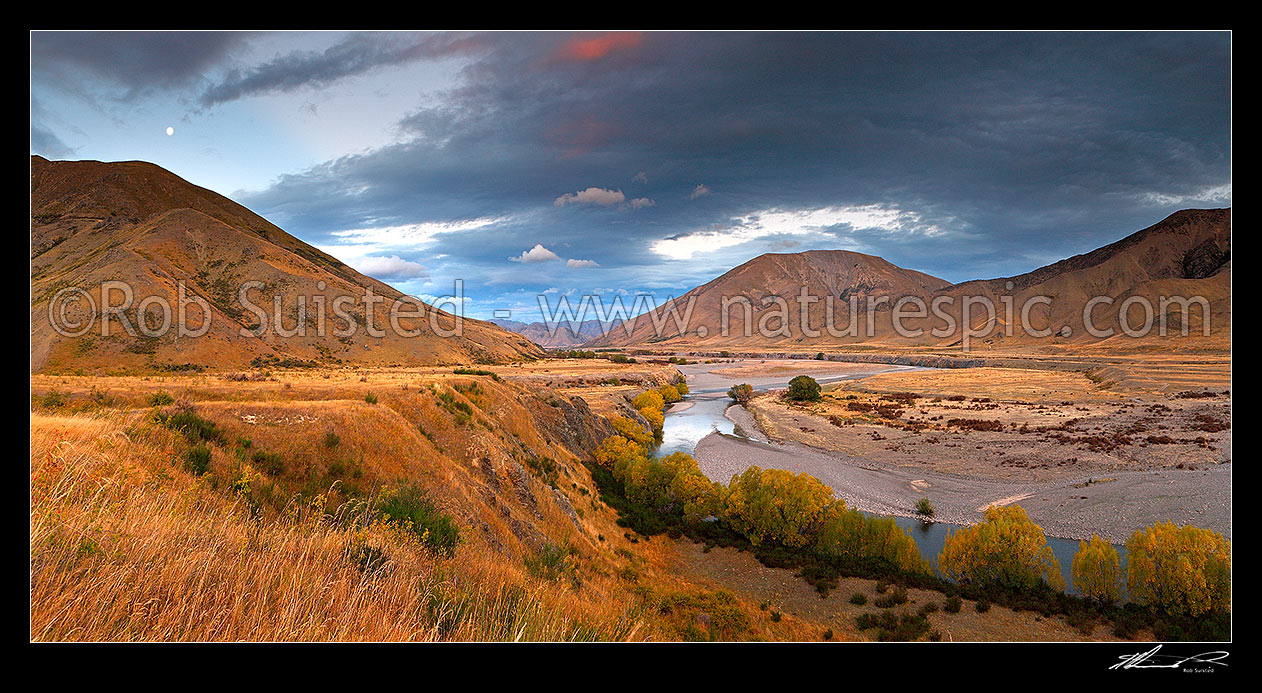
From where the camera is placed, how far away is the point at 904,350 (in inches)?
7343

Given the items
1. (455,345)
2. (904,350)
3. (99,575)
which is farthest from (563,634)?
(904,350)

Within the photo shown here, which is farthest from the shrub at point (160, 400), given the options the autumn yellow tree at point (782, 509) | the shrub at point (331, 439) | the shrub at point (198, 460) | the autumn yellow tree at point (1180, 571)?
the autumn yellow tree at point (1180, 571)

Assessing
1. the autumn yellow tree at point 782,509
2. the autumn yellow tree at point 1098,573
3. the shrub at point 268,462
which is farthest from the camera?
the autumn yellow tree at point 782,509

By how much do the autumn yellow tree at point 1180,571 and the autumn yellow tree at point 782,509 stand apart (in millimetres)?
11624

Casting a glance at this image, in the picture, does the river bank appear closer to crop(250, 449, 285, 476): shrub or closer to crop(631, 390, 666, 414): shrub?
crop(631, 390, 666, 414): shrub

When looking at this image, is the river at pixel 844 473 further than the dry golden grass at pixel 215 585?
Yes

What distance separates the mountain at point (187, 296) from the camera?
58.9 meters

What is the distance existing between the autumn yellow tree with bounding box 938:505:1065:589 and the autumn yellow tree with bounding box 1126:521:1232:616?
248cm

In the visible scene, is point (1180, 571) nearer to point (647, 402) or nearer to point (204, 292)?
point (647, 402)

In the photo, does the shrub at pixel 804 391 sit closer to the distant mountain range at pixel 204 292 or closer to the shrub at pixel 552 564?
the distant mountain range at pixel 204 292

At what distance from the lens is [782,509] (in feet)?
83.0

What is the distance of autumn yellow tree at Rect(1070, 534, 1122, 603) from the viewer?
18.4 m

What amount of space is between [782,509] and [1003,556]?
942 cm
